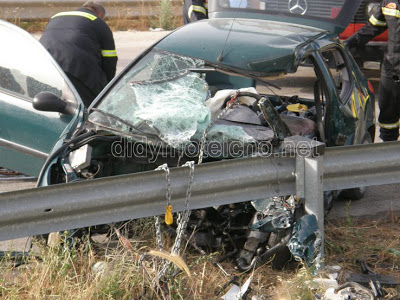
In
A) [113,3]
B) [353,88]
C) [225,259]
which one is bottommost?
[113,3]

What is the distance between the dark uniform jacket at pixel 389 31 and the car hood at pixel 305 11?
3.21ft

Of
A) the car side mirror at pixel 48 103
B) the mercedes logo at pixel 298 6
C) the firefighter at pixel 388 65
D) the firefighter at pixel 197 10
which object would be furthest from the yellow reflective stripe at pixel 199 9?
the car side mirror at pixel 48 103

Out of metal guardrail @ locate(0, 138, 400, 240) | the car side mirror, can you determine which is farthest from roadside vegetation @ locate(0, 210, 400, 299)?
the car side mirror

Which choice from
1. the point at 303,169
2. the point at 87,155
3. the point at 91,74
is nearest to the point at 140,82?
the point at 87,155

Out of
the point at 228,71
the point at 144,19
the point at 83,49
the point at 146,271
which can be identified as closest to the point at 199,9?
the point at 83,49

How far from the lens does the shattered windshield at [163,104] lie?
179 inches

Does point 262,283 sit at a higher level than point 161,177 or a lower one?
lower

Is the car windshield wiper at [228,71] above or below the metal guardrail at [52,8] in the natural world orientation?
above

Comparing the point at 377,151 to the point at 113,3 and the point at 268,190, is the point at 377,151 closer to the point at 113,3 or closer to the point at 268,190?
the point at 268,190

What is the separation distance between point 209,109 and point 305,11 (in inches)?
74.7

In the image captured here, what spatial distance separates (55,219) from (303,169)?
145 cm

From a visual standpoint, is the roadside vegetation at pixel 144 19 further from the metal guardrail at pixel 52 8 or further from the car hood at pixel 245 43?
the car hood at pixel 245 43

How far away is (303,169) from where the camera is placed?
4.10 metres

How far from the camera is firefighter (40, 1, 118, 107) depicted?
6086mm
